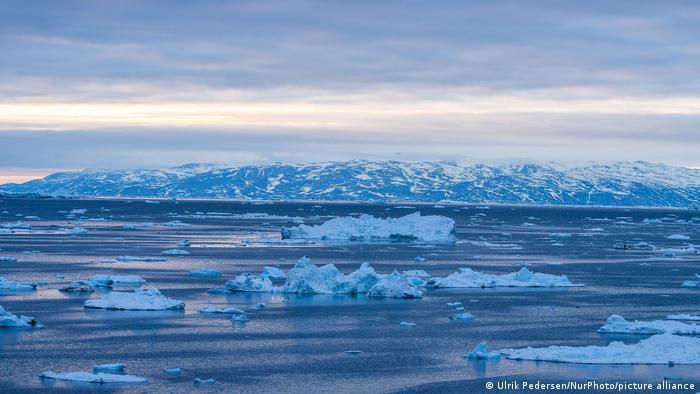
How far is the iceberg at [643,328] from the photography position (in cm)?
2481

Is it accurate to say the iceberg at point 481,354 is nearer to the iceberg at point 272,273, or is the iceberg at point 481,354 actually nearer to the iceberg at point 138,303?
the iceberg at point 138,303

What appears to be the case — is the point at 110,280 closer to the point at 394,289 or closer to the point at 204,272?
the point at 204,272

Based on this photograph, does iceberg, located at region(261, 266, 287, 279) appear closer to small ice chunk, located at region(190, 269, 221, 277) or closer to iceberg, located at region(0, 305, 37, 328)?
small ice chunk, located at region(190, 269, 221, 277)

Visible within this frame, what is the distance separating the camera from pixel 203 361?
20.9 m

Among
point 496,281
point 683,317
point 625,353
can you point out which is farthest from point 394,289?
point 625,353

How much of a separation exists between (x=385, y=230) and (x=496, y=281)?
3254 cm

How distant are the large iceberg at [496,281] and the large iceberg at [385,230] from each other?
30.3 metres

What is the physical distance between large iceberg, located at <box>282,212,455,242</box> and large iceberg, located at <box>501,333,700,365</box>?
149 feet

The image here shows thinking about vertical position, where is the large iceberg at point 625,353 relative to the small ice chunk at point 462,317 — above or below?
above

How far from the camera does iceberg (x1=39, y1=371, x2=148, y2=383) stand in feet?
60.8

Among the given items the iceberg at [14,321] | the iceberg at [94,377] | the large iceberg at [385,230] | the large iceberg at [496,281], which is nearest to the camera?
the iceberg at [94,377]

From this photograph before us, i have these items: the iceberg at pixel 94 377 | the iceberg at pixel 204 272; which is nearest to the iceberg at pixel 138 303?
the iceberg at pixel 94 377

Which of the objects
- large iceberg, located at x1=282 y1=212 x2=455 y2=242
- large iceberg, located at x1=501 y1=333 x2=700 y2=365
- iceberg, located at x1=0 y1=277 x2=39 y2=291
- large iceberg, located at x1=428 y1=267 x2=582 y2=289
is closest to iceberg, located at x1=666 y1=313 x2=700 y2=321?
large iceberg, located at x1=501 y1=333 x2=700 y2=365

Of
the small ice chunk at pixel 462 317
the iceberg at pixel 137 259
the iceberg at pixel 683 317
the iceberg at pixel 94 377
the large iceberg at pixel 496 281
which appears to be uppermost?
the iceberg at pixel 94 377
